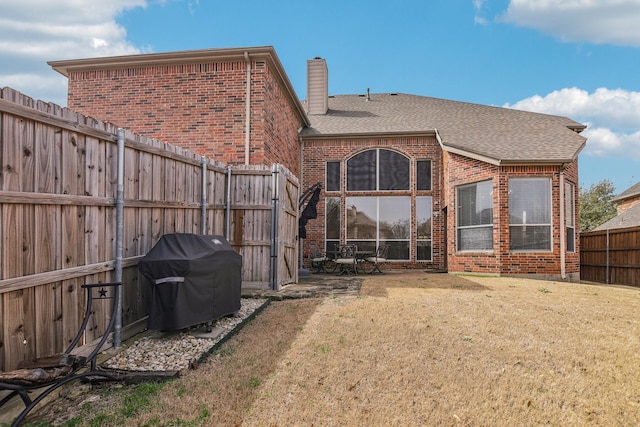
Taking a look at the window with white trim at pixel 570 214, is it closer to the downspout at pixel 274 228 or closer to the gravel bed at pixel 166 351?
the downspout at pixel 274 228

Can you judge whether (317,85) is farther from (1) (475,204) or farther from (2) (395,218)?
(1) (475,204)

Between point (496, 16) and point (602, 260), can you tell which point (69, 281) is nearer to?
point (496, 16)

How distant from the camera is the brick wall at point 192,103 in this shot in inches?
374

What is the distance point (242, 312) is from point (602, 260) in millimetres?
13831

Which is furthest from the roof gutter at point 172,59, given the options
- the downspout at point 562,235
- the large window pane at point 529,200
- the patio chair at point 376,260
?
the downspout at point 562,235

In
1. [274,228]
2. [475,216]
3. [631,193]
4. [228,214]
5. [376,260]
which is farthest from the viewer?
[631,193]

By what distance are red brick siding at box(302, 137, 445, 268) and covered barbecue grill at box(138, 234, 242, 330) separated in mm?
9292

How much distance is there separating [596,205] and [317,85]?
94.8ft

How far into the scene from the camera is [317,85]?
16.3 m

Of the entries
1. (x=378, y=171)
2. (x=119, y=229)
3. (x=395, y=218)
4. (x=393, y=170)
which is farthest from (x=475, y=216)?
(x=119, y=229)

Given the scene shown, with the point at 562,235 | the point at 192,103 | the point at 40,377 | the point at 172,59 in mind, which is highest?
the point at 172,59

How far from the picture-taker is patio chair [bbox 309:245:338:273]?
512 inches

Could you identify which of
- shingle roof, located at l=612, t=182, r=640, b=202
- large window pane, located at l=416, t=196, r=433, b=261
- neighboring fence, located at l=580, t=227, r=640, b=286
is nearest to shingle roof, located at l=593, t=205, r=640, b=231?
shingle roof, located at l=612, t=182, r=640, b=202

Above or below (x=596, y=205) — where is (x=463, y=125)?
above
